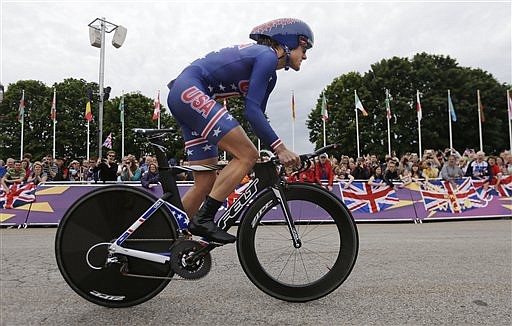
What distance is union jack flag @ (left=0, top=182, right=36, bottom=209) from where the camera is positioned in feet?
34.2

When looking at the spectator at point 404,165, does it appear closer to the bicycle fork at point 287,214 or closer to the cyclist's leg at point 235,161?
the bicycle fork at point 287,214

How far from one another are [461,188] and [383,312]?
33.5 feet

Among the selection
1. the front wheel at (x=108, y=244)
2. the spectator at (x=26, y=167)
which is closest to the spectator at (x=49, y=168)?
the spectator at (x=26, y=167)

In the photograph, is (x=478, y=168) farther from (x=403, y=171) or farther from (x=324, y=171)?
(x=324, y=171)

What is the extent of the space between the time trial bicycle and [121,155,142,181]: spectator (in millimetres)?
8804

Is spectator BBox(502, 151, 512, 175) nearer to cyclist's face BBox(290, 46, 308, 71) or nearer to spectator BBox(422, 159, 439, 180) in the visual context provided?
spectator BBox(422, 159, 439, 180)

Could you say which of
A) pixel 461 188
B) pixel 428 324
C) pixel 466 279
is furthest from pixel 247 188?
pixel 461 188

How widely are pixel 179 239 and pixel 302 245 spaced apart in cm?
96

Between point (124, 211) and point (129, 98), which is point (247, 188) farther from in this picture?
point (129, 98)

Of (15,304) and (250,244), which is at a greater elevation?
(250,244)

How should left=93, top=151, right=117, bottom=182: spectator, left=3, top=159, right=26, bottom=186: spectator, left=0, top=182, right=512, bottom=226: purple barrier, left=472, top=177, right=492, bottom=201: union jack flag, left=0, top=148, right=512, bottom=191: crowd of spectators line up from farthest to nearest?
left=472, top=177, right=492, bottom=201: union jack flag → left=0, top=148, right=512, bottom=191: crowd of spectators → left=93, top=151, right=117, bottom=182: spectator → left=3, top=159, right=26, bottom=186: spectator → left=0, top=182, right=512, bottom=226: purple barrier

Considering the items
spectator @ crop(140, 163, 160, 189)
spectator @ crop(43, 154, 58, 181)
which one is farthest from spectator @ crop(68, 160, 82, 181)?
spectator @ crop(140, 163, 160, 189)

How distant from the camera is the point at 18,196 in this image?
10508mm

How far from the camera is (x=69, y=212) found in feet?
9.75
